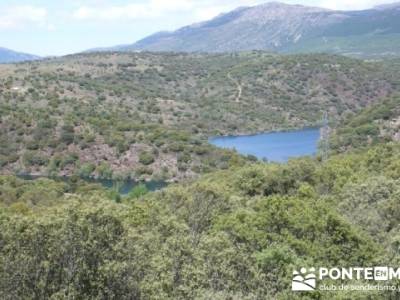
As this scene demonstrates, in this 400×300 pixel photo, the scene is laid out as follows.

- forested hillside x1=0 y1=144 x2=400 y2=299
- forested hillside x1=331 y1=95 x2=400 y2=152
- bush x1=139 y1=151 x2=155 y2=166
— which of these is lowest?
bush x1=139 y1=151 x2=155 y2=166

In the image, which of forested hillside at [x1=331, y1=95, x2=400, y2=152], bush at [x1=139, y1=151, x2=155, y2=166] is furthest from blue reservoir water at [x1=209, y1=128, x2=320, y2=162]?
bush at [x1=139, y1=151, x2=155, y2=166]

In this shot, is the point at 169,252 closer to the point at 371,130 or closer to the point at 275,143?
the point at 371,130

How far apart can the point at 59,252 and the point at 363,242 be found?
51.8ft

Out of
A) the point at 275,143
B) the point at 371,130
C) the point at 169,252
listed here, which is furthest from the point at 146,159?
the point at 169,252

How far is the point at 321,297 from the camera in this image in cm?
2194

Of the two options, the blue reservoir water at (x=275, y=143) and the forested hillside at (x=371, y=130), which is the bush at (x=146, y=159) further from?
the forested hillside at (x=371, y=130)

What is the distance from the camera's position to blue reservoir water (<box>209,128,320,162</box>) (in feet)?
512

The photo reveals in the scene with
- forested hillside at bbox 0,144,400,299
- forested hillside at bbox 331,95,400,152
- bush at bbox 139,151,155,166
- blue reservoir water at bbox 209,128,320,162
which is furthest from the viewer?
blue reservoir water at bbox 209,128,320,162

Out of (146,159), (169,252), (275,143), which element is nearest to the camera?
(169,252)

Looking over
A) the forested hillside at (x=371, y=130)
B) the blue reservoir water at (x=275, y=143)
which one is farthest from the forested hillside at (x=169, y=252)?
the blue reservoir water at (x=275, y=143)

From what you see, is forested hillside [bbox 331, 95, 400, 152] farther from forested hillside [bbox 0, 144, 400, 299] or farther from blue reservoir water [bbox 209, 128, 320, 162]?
forested hillside [bbox 0, 144, 400, 299]

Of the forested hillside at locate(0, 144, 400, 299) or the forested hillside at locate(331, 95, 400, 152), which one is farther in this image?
the forested hillside at locate(331, 95, 400, 152)

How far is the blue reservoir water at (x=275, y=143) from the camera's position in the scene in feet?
512

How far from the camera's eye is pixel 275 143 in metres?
174
